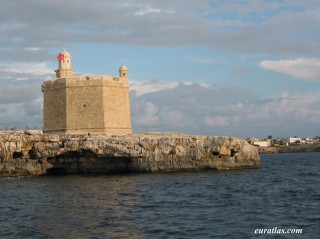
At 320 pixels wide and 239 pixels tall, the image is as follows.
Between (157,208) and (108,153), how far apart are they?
1423cm

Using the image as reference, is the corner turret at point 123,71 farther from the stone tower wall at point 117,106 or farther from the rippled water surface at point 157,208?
the rippled water surface at point 157,208

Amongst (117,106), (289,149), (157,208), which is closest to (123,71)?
(117,106)

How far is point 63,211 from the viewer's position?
1574cm

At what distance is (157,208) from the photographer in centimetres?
1636

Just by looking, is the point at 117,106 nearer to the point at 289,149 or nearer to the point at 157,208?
the point at 157,208

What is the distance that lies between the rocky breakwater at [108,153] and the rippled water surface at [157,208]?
4.97 m

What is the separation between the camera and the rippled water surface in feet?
41.8

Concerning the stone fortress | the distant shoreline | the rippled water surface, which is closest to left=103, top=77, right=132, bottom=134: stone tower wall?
the stone fortress

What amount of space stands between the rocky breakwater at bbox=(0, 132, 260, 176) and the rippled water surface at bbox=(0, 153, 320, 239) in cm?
497

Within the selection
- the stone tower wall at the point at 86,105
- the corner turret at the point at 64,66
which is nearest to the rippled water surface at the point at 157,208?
the stone tower wall at the point at 86,105

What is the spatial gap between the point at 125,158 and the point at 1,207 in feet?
46.7

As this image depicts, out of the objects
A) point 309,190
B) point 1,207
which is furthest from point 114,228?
point 309,190

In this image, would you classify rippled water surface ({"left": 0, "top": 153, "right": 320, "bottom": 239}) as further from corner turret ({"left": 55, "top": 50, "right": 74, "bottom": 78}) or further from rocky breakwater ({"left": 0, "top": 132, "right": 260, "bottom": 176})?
corner turret ({"left": 55, "top": 50, "right": 74, "bottom": 78})

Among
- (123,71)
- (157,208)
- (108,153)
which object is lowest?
(157,208)
